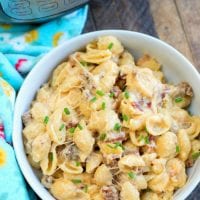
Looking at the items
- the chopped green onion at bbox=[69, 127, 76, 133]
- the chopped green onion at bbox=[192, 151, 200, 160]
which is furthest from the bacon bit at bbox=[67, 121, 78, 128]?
the chopped green onion at bbox=[192, 151, 200, 160]

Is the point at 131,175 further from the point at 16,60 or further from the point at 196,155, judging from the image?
the point at 16,60

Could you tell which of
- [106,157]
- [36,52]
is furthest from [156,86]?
[36,52]

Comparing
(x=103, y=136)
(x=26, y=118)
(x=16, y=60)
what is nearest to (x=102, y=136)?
(x=103, y=136)

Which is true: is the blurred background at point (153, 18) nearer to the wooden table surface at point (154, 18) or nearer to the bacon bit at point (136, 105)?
the wooden table surface at point (154, 18)

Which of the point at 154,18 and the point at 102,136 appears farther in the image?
the point at 154,18

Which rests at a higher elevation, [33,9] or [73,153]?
[33,9]

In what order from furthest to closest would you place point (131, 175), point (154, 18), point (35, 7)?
point (154, 18) < point (35, 7) < point (131, 175)

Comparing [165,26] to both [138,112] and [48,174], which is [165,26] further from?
[48,174]
